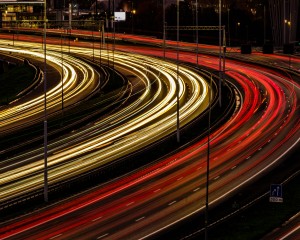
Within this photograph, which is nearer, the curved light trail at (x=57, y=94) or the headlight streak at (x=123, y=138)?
the headlight streak at (x=123, y=138)

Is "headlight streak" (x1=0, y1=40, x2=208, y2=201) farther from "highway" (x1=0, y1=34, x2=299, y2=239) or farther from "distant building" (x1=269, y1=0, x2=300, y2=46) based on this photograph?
"distant building" (x1=269, y1=0, x2=300, y2=46)

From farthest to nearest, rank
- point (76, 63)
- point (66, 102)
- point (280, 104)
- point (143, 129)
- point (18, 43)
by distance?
point (18, 43)
point (76, 63)
point (66, 102)
point (280, 104)
point (143, 129)

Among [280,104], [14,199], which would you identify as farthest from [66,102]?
[14,199]

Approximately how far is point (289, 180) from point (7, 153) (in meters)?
25.6

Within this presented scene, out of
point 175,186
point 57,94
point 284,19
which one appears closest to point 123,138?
point 175,186

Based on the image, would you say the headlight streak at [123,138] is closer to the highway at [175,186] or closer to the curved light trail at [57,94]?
the highway at [175,186]

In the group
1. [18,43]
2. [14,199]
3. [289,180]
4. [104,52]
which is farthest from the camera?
[18,43]

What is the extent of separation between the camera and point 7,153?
229 feet

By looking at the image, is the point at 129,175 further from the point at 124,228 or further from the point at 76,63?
the point at 76,63

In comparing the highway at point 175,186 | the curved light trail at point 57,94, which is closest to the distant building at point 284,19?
the curved light trail at point 57,94

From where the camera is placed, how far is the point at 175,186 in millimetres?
56281

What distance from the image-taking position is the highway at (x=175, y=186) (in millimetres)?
47062

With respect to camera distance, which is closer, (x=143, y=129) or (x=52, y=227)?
(x=52, y=227)

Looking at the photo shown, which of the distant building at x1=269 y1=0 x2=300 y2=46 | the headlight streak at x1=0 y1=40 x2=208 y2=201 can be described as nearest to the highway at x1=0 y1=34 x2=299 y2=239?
the headlight streak at x1=0 y1=40 x2=208 y2=201
